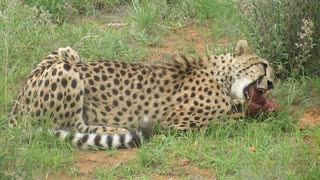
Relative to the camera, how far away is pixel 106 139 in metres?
5.62

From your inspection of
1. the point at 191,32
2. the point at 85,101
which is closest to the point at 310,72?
the point at 191,32

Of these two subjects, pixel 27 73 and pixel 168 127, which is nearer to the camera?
pixel 168 127

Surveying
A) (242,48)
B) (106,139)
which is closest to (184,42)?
(242,48)

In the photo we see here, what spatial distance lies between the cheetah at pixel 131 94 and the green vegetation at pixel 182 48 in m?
0.16

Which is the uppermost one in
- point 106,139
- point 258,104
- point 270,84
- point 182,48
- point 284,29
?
point 284,29

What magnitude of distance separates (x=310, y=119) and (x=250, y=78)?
0.52m

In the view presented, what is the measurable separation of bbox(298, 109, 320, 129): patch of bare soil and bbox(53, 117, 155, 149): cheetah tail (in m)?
1.10

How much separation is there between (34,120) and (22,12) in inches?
82.8

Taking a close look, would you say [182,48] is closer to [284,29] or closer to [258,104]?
[284,29]

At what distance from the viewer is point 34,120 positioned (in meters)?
5.54

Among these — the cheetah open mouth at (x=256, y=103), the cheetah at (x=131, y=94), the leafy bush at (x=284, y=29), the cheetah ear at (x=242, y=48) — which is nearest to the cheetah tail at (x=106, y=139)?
the cheetah at (x=131, y=94)

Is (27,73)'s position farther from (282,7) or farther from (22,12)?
(282,7)

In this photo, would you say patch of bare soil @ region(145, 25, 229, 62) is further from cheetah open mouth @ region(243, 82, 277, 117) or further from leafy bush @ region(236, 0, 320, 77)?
cheetah open mouth @ region(243, 82, 277, 117)

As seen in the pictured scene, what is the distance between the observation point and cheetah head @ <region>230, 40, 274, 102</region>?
20.3 feet
